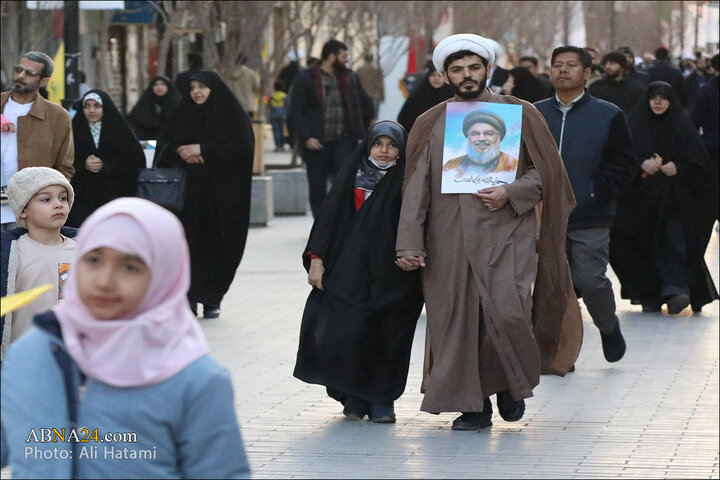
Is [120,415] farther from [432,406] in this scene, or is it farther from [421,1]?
[421,1]

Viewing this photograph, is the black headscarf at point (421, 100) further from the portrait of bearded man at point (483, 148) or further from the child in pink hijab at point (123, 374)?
the child in pink hijab at point (123, 374)

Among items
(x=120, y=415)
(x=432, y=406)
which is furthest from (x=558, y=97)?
(x=120, y=415)

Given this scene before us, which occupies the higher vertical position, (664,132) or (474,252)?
(664,132)

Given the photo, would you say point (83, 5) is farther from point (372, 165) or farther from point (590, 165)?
point (372, 165)

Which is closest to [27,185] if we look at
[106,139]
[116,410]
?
[116,410]

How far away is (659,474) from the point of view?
596cm

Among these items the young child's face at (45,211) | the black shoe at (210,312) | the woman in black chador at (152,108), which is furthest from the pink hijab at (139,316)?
the woman in black chador at (152,108)

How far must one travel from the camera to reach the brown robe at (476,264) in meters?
6.53

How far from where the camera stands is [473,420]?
676 centimetres

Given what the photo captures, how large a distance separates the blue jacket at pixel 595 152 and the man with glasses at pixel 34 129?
2477mm

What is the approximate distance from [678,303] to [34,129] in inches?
166

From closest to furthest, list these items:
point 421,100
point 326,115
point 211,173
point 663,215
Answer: point 211,173
point 663,215
point 421,100
point 326,115

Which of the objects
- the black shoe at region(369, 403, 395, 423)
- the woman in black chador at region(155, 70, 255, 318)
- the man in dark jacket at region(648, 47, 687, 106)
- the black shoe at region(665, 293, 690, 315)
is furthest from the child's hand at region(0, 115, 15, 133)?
the man in dark jacket at region(648, 47, 687, 106)

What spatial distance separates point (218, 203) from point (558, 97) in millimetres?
2791
